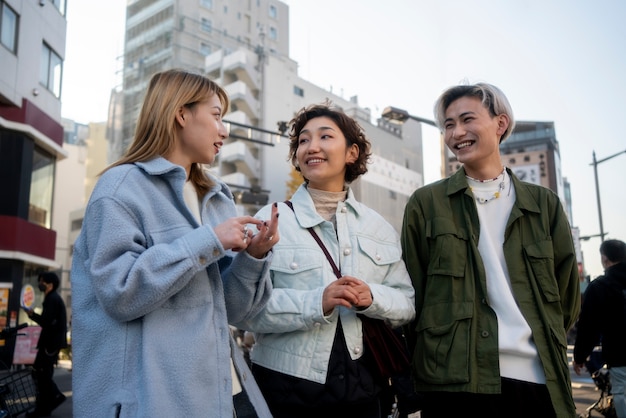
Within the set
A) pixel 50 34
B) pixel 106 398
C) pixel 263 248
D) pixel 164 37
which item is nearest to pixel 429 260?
pixel 263 248

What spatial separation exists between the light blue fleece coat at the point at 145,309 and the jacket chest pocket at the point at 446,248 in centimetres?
115

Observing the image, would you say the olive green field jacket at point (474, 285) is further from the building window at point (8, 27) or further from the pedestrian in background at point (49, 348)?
the building window at point (8, 27)

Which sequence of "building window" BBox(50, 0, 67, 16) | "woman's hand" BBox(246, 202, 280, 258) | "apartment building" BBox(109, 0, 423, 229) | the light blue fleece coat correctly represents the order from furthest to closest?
"apartment building" BBox(109, 0, 423, 229) < "building window" BBox(50, 0, 67, 16) < "woman's hand" BBox(246, 202, 280, 258) < the light blue fleece coat

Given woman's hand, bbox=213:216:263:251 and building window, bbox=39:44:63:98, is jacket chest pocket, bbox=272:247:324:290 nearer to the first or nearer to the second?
woman's hand, bbox=213:216:263:251

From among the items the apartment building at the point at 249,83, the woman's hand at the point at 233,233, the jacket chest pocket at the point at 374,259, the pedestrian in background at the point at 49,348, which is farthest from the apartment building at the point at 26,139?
the apartment building at the point at 249,83

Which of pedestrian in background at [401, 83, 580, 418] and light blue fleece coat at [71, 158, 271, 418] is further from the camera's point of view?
pedestrian in background at [401, 83, 580, 418]

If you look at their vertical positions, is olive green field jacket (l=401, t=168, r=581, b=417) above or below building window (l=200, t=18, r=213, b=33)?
below

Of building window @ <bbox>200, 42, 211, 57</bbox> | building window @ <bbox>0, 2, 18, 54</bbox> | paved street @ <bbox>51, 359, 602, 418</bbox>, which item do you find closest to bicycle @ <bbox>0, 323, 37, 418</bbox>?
paved street @ <bbox>51, 359, 602, 418</bbox>

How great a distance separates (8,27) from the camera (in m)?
17.6

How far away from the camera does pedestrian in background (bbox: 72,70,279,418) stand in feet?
6.06

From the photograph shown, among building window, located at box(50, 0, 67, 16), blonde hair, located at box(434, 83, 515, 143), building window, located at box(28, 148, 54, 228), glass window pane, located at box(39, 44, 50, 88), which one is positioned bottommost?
blonde hair, located at box(434, 83, 515, 143)

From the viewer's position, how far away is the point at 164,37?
54375 mm

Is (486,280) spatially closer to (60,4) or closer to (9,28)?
(9,28)

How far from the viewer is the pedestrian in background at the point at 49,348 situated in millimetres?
8164
